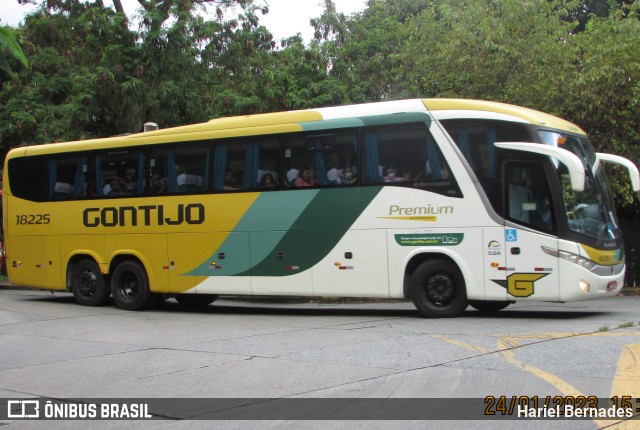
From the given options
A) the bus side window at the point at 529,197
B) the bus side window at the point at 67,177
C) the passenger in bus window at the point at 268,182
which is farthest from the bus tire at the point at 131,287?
the bus side window at the point at 529,197

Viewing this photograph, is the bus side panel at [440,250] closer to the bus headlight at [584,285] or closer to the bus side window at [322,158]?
the bus side window at [322,158]

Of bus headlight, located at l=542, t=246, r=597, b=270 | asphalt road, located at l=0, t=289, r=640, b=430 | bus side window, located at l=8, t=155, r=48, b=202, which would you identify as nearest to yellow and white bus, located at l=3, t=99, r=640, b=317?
bus headlight, located at l=542, t=246, r=597, b=270

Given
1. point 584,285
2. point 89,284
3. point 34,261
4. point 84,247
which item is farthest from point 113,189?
point 584,285

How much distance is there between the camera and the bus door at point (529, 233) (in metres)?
12.2

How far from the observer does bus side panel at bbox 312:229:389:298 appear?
1349 cm

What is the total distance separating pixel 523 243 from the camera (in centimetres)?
1238

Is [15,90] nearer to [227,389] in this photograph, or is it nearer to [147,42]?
[147,42]

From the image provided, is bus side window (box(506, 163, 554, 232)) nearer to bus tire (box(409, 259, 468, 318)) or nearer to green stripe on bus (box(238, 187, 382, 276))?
bus tire (box(409, 259, 468, 318))

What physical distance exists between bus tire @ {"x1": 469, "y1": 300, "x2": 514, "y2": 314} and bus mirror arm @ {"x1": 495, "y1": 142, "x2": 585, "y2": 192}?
10.9 feet

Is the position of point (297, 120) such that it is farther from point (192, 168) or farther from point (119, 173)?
point (119, 173)

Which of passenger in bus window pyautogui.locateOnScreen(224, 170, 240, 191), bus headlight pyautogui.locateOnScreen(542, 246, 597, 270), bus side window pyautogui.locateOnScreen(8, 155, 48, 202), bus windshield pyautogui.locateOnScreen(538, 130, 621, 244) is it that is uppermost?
bus side window pyautogui.locateOnScreen(8, 155, 48, 202)

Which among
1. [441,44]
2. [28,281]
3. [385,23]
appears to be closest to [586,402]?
[28,281]

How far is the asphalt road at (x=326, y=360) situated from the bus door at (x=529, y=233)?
61cm

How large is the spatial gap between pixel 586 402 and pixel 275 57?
75.5 ft
